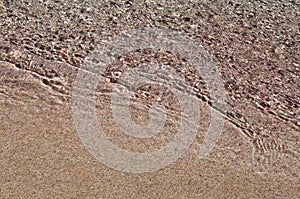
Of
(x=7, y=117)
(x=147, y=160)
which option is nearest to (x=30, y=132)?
(x=7, y=117)

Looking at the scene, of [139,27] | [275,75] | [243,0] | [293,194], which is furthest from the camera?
[243,0]

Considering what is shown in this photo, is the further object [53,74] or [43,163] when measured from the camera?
[53,74]

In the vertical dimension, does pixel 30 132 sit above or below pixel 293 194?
below

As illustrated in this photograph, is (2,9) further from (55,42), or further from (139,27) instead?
(139,27)

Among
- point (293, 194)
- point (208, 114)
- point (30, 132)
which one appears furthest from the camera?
point (208, 114)

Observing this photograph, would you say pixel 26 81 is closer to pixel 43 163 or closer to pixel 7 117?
pixel 7 117

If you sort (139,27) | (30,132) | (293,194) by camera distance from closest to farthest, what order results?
(293,194)
(30,132)
(139,27)

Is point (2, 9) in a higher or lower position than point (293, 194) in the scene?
lower

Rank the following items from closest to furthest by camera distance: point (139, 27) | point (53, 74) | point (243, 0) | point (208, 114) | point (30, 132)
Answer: point (30, 132) < point (208, 114) < point (53, 74) < point (139, 27) < point (243, 0)

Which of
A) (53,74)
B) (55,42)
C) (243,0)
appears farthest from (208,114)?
(243,0)
